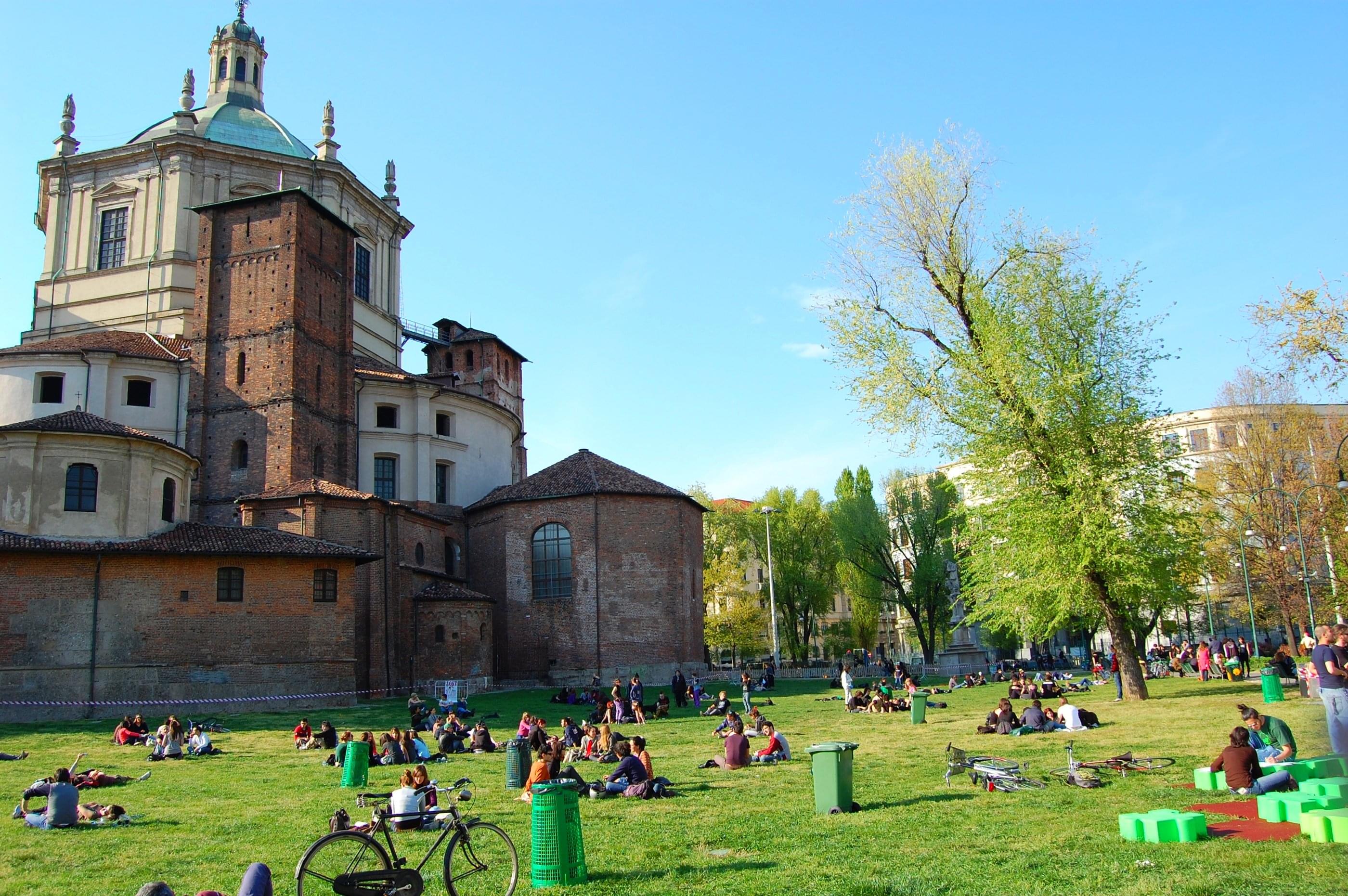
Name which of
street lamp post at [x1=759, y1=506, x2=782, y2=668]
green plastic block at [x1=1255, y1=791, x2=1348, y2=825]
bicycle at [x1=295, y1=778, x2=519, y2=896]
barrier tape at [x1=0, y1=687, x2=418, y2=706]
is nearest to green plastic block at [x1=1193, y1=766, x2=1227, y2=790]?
green plastic block at [x1=1255, y1=791, x2=1348, y2=825]

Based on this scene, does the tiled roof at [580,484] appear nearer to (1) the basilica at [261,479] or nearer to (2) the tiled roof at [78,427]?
(1) the basilica at [261,479]

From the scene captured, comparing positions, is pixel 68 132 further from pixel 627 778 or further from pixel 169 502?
pixel 627 778

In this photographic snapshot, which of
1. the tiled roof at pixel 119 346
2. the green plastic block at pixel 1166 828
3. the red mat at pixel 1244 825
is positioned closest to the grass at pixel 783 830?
the green plastic block at pixel 1166 828

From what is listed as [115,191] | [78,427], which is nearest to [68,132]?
[115,191]

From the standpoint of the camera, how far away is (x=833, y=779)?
1162cm

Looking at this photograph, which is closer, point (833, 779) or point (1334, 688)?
point (833, 779)

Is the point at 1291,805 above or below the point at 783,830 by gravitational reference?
above

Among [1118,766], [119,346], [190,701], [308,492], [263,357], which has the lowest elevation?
[1118,766]

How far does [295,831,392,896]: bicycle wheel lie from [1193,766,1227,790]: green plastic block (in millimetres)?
9407

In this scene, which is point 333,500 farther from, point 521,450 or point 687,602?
point 521,450

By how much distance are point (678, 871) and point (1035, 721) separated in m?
12.6

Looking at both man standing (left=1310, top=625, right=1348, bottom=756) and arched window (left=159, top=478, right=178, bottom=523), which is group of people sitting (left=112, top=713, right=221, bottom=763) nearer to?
arched window (left=159, top=478, right=178, bottom=523)

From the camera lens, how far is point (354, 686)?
32.6 meters

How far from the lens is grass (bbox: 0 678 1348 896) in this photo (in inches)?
325
